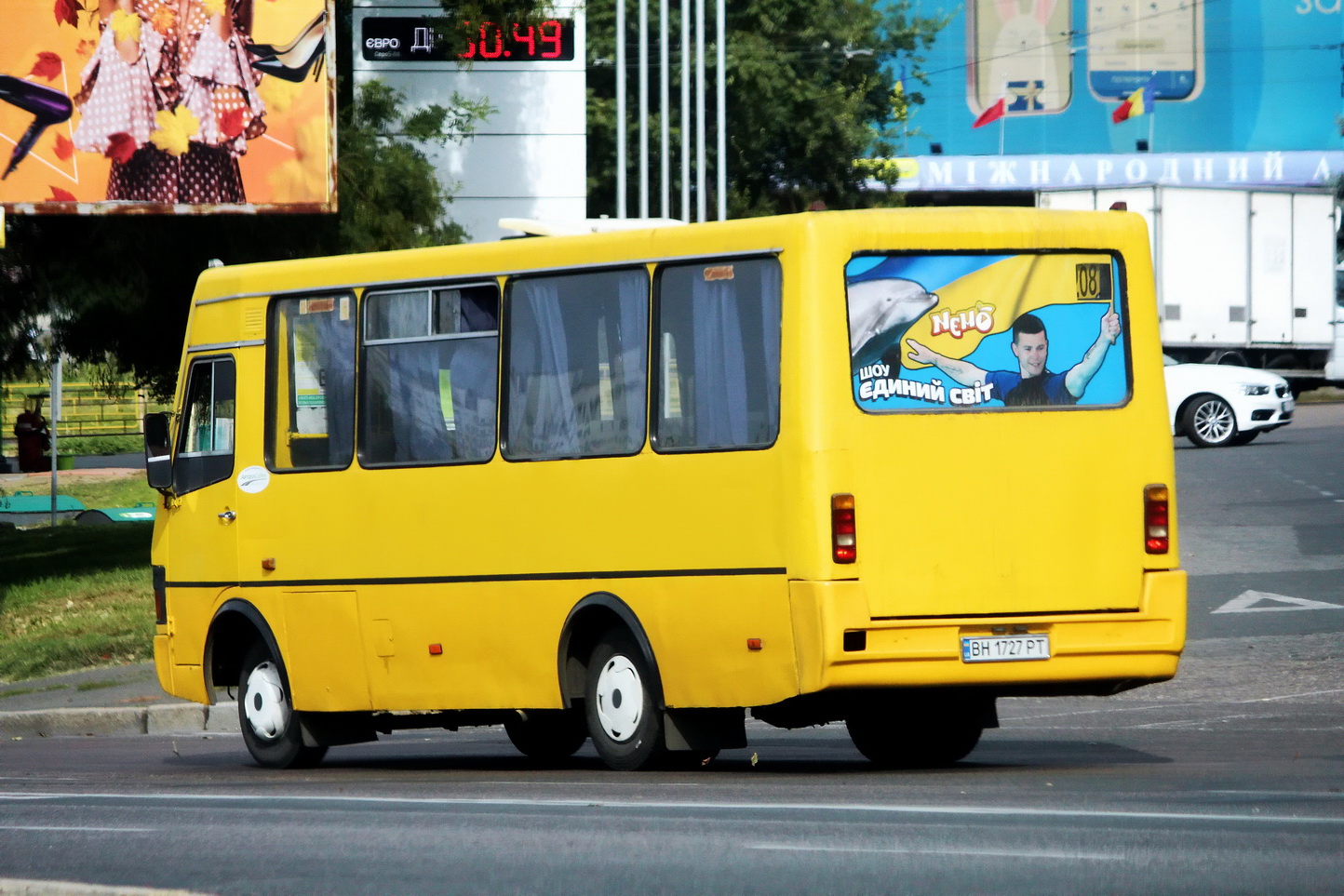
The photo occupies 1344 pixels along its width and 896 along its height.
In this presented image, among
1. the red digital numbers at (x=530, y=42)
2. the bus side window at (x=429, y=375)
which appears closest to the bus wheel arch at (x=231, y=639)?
the bus side window at (x=429, y=375)

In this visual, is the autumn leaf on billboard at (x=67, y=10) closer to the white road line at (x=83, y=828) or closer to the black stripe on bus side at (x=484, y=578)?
the black stripe on bus side at (x=484, y=578)

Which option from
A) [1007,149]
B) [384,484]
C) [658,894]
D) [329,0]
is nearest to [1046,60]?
[1007,149]

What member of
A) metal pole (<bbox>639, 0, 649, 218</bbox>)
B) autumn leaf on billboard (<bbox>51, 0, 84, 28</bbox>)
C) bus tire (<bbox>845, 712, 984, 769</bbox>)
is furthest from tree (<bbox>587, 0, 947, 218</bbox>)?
bus tire (<bbox>845, 712, 984, 769</bbox>)

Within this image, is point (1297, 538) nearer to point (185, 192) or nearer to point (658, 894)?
point (185, 192)

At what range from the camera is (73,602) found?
21.8 metres

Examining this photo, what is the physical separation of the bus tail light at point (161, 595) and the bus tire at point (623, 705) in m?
3.43

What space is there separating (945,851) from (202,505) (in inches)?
255

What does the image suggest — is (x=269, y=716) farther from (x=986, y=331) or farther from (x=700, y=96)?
(x=700, y=96)

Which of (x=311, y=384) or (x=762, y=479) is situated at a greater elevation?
(x=311, y=384)

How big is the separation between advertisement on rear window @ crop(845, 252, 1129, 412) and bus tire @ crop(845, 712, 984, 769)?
6.67ft

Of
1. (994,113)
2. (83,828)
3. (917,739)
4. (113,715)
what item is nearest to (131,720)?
(113,715)

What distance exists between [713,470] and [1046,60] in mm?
59967

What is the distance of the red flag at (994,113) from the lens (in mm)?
67875

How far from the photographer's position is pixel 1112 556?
9750 mm
